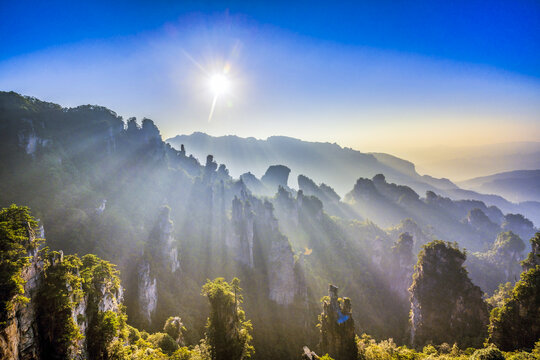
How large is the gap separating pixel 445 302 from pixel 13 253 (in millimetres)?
56929

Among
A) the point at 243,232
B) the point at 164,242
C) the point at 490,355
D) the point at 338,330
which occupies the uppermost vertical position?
the point at 243,232

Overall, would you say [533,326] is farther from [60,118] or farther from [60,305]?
[60,118]

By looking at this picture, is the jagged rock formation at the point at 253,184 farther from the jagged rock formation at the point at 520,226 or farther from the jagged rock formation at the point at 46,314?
the jagged rock formation at the point at 520,226

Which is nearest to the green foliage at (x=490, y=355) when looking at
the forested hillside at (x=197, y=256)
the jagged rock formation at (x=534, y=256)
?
the forested hillside at (x=197, y=256)

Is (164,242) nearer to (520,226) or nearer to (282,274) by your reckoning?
(282,274)

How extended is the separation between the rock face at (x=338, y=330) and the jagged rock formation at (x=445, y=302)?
1862 centimetres

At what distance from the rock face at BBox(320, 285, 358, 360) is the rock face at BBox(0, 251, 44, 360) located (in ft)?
102

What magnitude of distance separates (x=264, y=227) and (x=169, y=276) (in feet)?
88.1

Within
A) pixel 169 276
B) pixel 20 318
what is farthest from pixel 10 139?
pixel 20 318

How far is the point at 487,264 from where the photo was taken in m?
75.5

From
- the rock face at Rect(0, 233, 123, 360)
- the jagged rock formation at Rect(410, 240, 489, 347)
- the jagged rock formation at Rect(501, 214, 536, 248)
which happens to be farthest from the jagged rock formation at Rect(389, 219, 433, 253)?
the rock face at Rect(0, 233, 123, 360)

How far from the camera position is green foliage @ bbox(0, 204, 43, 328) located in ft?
36.1

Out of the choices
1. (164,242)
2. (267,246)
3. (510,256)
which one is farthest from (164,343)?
(510,256)

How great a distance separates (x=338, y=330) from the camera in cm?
3012
